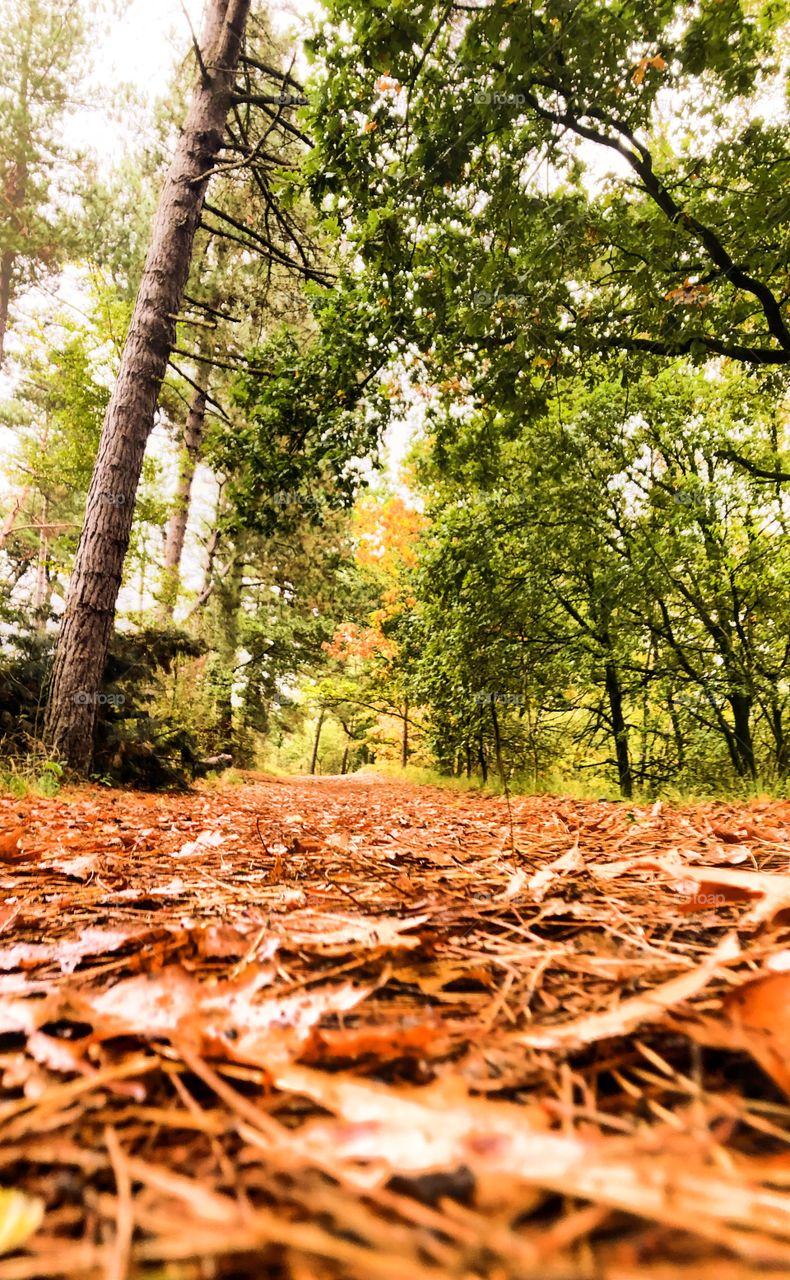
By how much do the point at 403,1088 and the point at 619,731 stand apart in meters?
7.70

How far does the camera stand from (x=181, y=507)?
9305mm

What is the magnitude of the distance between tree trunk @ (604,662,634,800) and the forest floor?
6.82 m

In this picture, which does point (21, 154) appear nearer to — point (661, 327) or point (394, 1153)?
point (661, 327)

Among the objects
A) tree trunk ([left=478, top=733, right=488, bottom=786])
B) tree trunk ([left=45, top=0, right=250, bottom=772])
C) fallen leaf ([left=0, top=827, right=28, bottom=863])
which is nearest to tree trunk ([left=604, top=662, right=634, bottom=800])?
tree trunk ([left=478, top=733, right=488, bottom=786])

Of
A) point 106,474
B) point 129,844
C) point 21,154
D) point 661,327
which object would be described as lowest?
point 129,844

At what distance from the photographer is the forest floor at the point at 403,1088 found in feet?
1.05

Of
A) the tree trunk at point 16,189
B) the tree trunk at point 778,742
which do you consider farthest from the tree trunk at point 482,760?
the tree trunk at point 16,189

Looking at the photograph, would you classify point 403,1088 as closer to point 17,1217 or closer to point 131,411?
point 17,1217

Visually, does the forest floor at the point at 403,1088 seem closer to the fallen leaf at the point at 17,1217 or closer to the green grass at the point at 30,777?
the fallen leaf at the point at 17,1217

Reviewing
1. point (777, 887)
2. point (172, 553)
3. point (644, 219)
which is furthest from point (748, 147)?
point (172, 553)

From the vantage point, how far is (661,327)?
3.88m

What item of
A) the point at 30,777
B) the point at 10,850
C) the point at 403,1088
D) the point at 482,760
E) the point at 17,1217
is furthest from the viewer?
the point at 482,760

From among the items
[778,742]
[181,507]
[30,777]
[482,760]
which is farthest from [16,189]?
[778,742]

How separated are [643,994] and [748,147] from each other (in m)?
5.36
